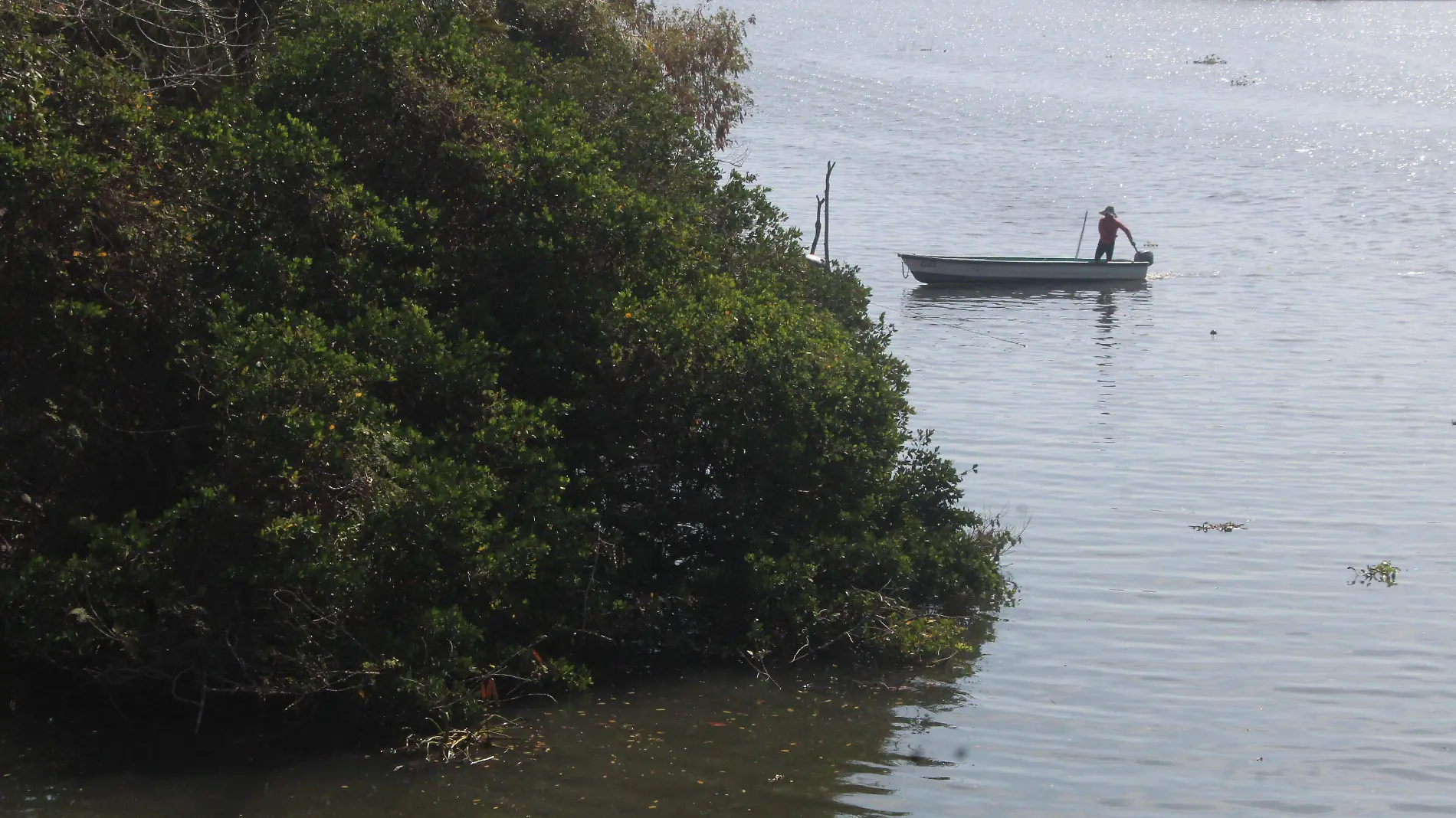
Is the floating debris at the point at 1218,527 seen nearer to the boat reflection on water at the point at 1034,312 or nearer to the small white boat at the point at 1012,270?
the boat reflection on water at the point at 1034,312

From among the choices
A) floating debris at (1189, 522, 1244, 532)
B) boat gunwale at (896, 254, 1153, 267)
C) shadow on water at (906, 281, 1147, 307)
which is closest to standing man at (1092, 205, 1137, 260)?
boat gunwale at (896, 254, 1153, 267)

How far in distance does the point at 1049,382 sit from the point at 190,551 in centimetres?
1565

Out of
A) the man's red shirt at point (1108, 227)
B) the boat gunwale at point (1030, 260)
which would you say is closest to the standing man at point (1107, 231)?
the man's red shirt at point (1108, 227)

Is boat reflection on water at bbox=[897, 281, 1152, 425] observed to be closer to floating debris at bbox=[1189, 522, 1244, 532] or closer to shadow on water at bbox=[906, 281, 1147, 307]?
shadow on water at bbox=[906, 281, 1147, 307]

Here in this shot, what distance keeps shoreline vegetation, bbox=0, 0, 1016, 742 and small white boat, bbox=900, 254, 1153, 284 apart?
17.2m

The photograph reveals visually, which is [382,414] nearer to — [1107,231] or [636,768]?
[636,768]

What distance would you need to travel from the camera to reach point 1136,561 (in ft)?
47.4

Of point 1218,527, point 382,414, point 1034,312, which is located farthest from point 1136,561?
point 1034,312

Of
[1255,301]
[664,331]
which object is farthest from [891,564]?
[1255,301]

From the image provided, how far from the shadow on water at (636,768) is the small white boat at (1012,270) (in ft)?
65.0

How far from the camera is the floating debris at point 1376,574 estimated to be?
14.1 metres

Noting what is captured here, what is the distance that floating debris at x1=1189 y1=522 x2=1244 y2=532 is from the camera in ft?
50.5

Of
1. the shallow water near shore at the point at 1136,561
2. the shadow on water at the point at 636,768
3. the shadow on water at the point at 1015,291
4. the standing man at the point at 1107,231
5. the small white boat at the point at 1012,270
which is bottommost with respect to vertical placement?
the shadow on water at the point at 636,768

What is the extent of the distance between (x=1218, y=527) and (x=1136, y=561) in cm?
153
